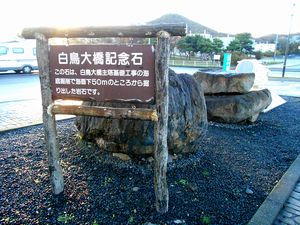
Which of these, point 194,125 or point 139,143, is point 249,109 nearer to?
point 194,125

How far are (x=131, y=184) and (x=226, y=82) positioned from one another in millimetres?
4019

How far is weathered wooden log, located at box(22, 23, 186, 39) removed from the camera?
8.11ft

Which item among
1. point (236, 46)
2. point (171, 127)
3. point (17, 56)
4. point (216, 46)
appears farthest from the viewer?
point (236, 46)

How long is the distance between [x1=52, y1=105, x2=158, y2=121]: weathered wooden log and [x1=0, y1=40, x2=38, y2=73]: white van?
19.4 metres

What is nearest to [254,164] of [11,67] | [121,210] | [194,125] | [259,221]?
[194,125]

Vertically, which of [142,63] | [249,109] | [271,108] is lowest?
[271,108]

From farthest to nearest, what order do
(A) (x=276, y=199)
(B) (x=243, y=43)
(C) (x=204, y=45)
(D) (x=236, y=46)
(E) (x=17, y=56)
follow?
(B) (x=243, y=43) → (D) (x=236, y=46) → (C) (x=204, y=45) → (E) (x=17, y=56) → (A) (x=276, y=199)

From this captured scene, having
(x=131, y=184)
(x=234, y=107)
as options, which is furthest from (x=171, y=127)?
(x=234, y=107)

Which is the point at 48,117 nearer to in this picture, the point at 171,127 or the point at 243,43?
the point at 171,127

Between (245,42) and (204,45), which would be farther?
(245,42)

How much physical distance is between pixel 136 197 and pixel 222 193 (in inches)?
43.9

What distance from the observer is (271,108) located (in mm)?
8914

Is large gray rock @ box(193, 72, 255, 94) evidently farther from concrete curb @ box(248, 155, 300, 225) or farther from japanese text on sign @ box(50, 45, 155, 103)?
japanese text on sign @ box(50, 45, 155, 103)

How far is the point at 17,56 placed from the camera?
19984 millimetres
